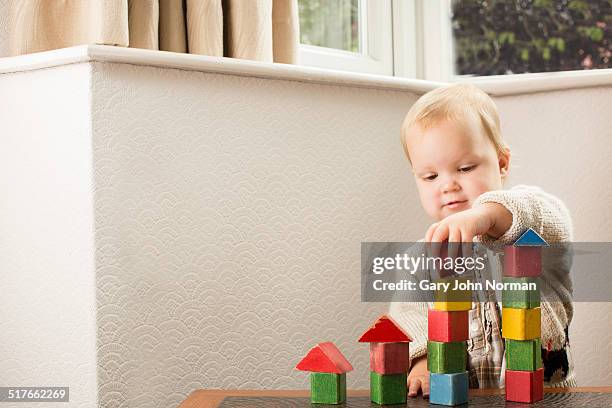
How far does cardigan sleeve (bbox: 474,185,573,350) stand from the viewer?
954 mm

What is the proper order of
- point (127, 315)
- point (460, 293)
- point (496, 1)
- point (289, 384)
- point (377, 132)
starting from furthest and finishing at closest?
point (496, 1), point (377, 132), point (289, 384), point (127, 315), point (460, 293)

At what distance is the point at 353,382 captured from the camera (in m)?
1.43

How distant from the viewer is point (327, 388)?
0.89 m

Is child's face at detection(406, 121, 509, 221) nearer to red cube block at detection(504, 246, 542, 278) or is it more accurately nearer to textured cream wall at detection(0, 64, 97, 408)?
red cube block at detection(504, 246, 542, 278)

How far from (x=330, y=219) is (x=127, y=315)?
388 millimetres

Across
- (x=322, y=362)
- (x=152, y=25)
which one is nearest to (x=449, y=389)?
(x=322, y=362)

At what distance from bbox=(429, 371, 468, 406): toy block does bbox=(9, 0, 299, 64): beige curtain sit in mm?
662

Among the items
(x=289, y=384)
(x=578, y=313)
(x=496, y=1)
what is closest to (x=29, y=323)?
(x=289, y=384)

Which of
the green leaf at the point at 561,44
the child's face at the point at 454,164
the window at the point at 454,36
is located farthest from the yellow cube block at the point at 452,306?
the green leaf at the point at 561,44

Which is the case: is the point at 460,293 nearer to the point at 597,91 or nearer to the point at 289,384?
the point at 289,384

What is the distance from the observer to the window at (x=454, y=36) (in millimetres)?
1861

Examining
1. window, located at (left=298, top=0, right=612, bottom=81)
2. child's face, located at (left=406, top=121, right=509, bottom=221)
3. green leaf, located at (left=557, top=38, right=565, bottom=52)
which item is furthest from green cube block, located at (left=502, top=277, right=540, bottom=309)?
green leaf, located at (left=557, top=38, right=565, bottom=52)

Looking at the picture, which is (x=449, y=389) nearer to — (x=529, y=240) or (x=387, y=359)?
(x=387, y=359)

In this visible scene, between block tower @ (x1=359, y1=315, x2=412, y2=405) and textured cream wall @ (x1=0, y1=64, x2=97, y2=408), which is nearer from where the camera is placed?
block tower @ (x1=359, y1=315, x2=412, y2=405)
